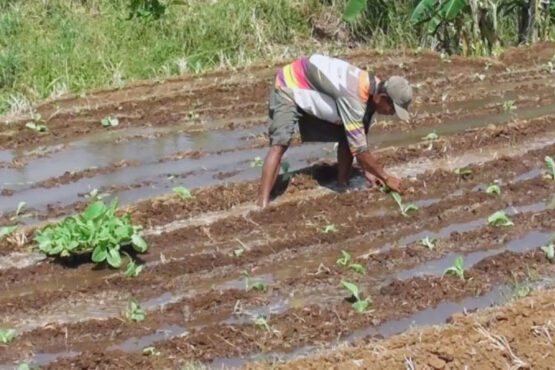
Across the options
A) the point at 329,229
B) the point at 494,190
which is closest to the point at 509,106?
the point at 494,190

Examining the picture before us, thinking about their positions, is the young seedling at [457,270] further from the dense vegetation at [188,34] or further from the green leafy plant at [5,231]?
the dense vegetation at [188,34]

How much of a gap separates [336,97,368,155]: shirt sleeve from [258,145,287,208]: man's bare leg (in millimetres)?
516

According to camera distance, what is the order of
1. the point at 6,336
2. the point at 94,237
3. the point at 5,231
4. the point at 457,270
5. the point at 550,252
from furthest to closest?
the point at 5,231 → the point at 94,237 → the point at 550,252 → the point at 457,270 → the point at 6,336

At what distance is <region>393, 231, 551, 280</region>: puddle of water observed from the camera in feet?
20.6

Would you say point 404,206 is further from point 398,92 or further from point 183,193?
point 183,193

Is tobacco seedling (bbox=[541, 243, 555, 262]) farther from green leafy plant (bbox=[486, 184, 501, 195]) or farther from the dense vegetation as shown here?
the dense vegetation

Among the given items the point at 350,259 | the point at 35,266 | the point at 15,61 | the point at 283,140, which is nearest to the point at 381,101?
the point at 283,140

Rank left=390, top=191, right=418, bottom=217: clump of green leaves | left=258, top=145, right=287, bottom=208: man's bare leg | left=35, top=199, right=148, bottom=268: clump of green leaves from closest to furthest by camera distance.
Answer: left=35, top=199, right=148, bottom=268: clump of green leaves
left=390, top=191, right=418, bottom=217: clump of green leaves
left=258, top=145, right=287, bottom=208: man's bare leg

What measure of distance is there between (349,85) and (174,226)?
1562 mm

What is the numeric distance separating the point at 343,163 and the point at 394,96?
3.40 feet

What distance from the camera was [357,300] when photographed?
5773 mm

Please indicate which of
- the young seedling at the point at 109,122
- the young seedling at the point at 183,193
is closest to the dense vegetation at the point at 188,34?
the young seedling at the point at 109,122

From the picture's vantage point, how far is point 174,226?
7.28 meters

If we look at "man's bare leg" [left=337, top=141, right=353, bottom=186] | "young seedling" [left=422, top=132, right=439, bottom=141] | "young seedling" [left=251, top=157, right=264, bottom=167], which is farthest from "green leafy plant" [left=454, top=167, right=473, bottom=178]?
"young seedling" [left=251, top=157, right=264, bottom=167]
